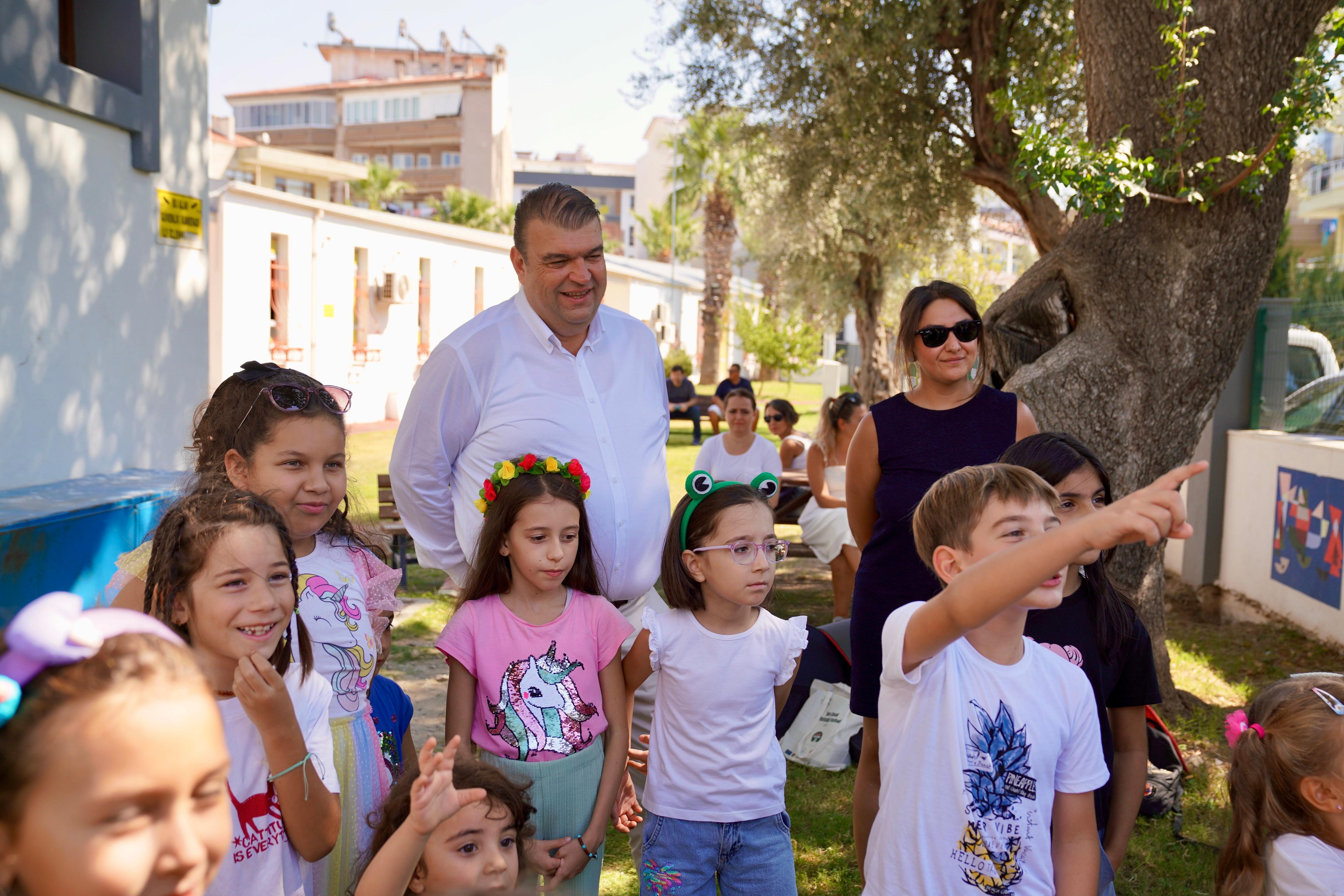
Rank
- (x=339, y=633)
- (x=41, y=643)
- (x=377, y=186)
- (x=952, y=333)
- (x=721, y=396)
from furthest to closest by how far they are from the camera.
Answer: (x=377, y=186) → (x=721, y=396) → (x=952, y=333) → (x=339, y=633) → (x=41, y=643)

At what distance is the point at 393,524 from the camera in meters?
8.31

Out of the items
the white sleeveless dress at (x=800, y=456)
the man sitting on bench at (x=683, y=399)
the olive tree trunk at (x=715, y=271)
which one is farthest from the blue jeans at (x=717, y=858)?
the olive tree trunk at (x=715, y=271)

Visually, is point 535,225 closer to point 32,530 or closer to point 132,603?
point 132,603

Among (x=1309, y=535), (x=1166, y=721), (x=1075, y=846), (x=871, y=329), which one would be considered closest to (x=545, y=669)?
(x=1075, y=846)

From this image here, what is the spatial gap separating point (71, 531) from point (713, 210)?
3194cm

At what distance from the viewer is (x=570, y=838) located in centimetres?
256

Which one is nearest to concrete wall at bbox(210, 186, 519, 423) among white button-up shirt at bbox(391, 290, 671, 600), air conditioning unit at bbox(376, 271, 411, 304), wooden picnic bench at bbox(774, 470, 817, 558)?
air conditioning unit at bbox(376, 271, 411, 304)

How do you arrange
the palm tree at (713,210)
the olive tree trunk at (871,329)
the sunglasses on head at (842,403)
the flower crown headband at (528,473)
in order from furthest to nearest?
the palm tree at (713,210), the olive tree trunk at (871,329), the sunglasses on head at (842,403), the flower crown headband at (528,473)

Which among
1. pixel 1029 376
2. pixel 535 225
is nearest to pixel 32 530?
pixel 535 225

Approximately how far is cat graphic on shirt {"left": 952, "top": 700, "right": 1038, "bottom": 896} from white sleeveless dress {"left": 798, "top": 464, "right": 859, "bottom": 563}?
4842 millimetres

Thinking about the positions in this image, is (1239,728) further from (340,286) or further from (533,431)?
(340,286)

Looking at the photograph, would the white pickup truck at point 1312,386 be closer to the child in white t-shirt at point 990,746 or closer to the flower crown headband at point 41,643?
the child in white t-shirt at point 990,746

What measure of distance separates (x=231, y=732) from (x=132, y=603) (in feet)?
1.31

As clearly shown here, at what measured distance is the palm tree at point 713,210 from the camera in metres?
34.2
